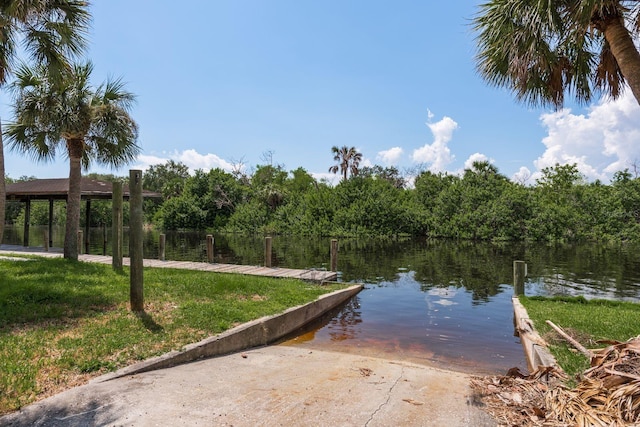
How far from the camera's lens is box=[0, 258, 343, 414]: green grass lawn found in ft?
15.9

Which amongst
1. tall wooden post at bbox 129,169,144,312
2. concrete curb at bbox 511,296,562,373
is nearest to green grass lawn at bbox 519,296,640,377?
concrete curb at bbox 511,296,562,373

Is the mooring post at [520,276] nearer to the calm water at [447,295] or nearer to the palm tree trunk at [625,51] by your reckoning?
the calm water at [447,295]

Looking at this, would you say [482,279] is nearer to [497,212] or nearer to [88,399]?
[88,399]

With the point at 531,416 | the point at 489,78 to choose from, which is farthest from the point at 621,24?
the point at 531,416

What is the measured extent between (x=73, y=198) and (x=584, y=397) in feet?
47.3

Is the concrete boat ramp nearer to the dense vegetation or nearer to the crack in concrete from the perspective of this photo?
the crack in concrete

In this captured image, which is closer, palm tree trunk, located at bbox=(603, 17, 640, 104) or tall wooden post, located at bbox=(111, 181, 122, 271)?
palm tree trunk, located at bbox=(603, 17, 640, 104)

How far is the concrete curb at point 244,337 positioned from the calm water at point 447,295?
1.08ft

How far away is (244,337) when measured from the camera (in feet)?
23.6

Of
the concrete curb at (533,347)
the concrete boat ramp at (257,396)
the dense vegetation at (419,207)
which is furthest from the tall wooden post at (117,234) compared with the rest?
the dense vegetation at (419,207)

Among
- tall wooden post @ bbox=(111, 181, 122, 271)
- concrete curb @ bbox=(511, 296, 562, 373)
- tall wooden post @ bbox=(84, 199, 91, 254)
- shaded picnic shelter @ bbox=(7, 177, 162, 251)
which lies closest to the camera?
concrete curb @ bbox=(511, 296, 562, 373)

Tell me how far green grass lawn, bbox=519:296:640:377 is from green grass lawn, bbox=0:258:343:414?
519cm

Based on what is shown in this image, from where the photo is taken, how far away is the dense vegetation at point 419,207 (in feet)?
125

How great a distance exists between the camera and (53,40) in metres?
7.95
